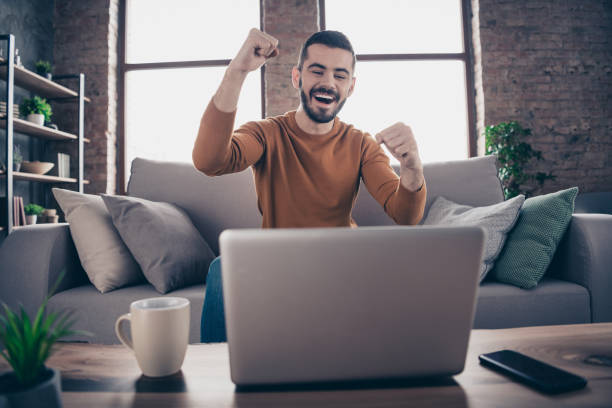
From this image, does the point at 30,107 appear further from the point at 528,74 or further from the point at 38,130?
the point at 528,74

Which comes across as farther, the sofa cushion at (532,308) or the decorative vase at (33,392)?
the sofa cushion at (532,308)

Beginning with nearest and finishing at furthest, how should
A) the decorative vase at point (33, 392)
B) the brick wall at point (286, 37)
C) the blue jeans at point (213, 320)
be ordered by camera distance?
the decorative vase at point (33, 392), the blue jeans at point (213, 320), the brick wall at point (286, 37)

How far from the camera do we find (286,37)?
3756 mm

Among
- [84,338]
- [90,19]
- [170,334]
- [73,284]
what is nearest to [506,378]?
[170,334]

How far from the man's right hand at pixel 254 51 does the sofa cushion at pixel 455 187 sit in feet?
3.60

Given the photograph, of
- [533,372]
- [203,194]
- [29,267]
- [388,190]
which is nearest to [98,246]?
[29,267]

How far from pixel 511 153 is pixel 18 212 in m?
4.36

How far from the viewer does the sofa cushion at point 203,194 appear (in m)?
1.77

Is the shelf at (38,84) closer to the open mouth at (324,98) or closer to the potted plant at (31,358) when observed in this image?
the open mouth at (324,98)

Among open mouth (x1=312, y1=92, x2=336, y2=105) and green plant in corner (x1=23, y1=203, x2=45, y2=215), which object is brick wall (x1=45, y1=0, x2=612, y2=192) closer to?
green plant in corner (x1=23, y1=203, x2=45, y2=215)

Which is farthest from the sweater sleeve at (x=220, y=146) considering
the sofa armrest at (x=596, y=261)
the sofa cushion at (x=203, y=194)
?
the sofa armrest at (x=596, y=261)

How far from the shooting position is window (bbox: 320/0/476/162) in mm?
3939

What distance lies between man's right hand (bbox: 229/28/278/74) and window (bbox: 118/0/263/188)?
10.3 ft

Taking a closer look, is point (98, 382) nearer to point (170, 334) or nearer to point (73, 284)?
point (170, 334)
